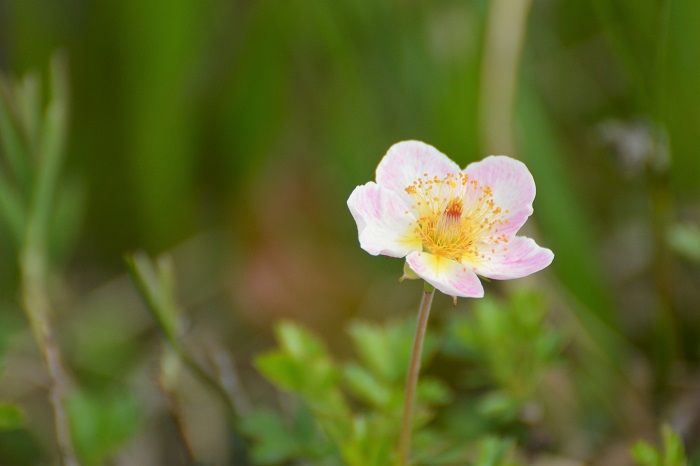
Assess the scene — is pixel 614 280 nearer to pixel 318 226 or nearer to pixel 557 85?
pixel 557 85

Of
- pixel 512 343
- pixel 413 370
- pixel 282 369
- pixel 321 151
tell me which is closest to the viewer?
pixel 413 370

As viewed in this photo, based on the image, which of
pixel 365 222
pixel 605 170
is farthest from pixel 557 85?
pixel 365 222

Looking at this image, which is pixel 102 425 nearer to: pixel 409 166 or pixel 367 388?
pixel 367 388

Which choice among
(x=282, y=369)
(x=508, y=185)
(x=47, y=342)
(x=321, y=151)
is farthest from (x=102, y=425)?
(x=321, y=151)

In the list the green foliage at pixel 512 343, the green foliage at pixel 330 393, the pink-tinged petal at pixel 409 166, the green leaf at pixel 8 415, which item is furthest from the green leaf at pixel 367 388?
A: the green leaf at pixel 8 415

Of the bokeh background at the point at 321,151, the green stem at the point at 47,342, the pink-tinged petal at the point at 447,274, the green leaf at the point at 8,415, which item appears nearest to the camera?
the pink-tinged petal at the point at 447,274

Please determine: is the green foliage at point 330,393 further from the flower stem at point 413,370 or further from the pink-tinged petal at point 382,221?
the pink-tinged petal at point 382,221
